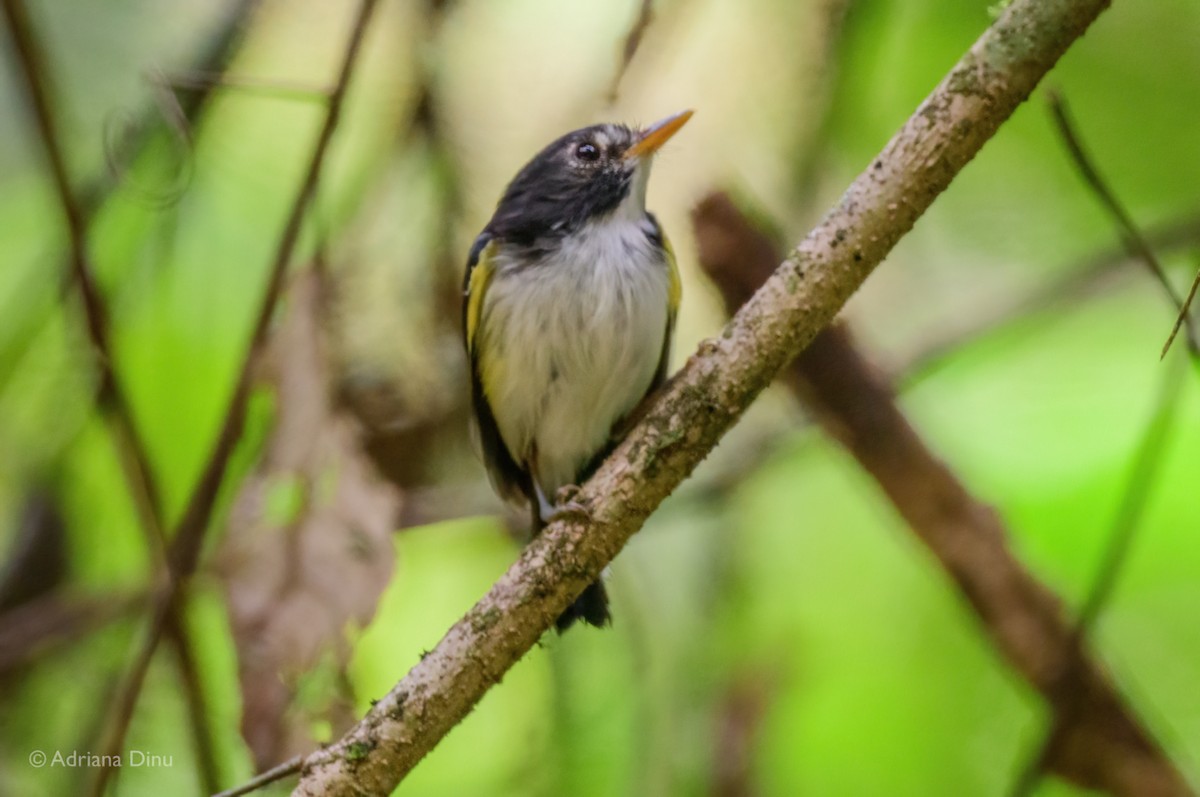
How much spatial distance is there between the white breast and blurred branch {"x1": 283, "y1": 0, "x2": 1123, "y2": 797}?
448mm

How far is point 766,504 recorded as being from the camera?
1.99 meters

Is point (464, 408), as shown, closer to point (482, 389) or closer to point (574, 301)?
point (482, 389)

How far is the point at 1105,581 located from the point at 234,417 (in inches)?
60.7

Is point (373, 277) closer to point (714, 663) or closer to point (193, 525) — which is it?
point (193, 525)

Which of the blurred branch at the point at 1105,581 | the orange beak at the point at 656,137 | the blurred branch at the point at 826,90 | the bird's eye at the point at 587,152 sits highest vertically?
the blurred branch at the point at 826,90

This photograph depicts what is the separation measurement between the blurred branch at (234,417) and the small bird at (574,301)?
397 millimetres

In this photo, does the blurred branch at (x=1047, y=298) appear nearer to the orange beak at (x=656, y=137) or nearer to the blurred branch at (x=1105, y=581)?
the blurred branch at (x=1105, y=581)

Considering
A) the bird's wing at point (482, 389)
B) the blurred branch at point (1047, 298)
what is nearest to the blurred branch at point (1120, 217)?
the blurred branch at point (1047, 298)

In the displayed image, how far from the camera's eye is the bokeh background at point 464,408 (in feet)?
6.05

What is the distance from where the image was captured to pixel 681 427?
1.21 meters

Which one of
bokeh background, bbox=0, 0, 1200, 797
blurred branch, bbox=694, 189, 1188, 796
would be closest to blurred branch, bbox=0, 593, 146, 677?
bokeh background, bbox=0, 0, 1200, 797

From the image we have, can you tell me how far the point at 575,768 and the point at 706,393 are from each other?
104 cm

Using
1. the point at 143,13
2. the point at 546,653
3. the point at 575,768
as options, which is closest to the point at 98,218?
the point at 143,13

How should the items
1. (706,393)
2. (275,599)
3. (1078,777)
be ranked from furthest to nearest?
(275,599) < (1078,777) < (706,393)
